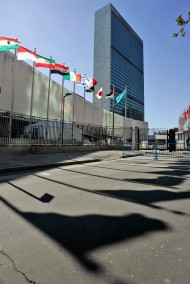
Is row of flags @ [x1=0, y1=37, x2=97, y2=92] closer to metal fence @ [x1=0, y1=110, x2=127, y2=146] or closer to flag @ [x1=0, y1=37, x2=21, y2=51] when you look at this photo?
flag @ [x1=0, y1=37, x2=21, y2=51]

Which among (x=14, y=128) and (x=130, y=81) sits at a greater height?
(x=130, y=81)

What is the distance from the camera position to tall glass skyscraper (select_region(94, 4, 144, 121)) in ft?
233

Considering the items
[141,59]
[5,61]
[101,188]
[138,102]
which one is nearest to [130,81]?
[138,102]

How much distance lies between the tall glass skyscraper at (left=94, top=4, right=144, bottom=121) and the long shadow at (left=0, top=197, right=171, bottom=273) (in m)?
60.1

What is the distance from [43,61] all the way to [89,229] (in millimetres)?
20355

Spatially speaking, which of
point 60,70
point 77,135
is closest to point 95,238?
point 77,135

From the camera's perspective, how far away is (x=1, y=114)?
15.9 metres

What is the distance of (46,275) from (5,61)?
97.1ft

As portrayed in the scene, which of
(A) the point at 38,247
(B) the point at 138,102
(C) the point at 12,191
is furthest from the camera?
(B) the point at 138,102

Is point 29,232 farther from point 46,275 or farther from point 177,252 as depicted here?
point 177,252

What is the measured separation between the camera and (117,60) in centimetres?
7750

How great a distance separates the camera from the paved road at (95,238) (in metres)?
2.29

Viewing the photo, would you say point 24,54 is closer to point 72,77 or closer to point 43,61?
point 43,61

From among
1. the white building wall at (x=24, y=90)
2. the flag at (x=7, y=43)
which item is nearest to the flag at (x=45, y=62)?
the flag at (x=7, y=43)
